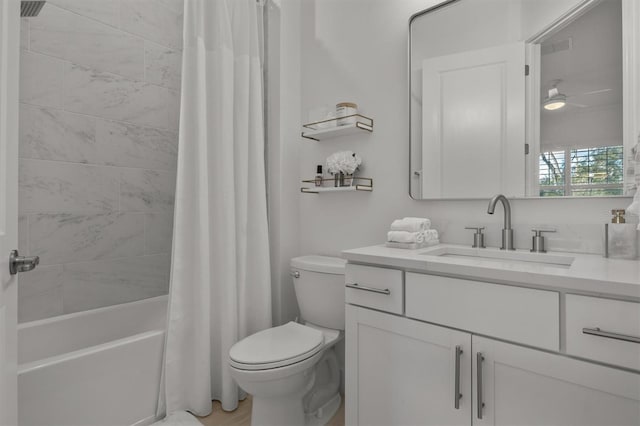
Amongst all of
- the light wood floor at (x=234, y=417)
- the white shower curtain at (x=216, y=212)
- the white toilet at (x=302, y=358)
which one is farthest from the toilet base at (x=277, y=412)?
the white shower curtain at (x=216, y=212)

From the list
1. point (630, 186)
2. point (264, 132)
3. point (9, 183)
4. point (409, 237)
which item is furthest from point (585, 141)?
point (9, 183)

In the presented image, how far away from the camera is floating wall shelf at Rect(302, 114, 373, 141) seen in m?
1.89

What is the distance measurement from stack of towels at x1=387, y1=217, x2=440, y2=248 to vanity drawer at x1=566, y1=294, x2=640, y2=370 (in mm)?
642

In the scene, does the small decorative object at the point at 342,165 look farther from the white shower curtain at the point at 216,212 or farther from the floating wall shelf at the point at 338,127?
the white shower curtain at the point at 216,212

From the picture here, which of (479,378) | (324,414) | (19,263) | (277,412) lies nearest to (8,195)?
(19,263)

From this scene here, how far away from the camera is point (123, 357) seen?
5.21 feet

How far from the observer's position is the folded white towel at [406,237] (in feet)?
4.97

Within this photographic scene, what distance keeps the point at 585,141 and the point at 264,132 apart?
166 centimetres

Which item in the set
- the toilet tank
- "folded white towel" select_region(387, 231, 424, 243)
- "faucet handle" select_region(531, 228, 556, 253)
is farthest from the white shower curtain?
"faucet handle" select_region(531, 228, 556, 253)

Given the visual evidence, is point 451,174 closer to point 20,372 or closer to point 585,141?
point 585,141

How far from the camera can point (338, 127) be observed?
194 cm

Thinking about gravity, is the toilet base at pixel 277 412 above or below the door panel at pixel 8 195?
below

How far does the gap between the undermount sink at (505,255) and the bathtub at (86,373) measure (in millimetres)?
1408

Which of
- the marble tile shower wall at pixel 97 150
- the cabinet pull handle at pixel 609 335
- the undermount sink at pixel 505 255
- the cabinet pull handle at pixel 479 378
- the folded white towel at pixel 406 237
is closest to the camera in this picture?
the cabinet pull handle at pixel 609 335
